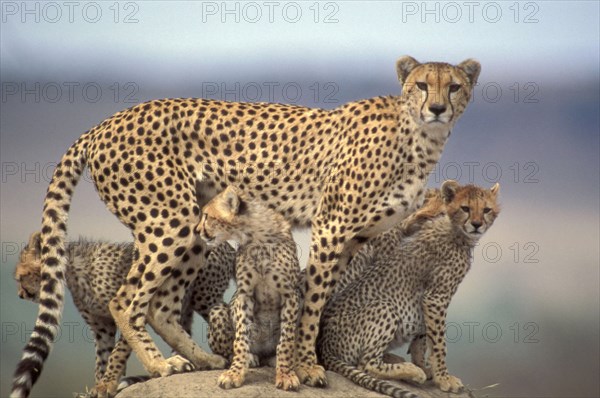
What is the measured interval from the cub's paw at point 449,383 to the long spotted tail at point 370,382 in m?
0.35

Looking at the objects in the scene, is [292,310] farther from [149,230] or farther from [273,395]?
[149,230]

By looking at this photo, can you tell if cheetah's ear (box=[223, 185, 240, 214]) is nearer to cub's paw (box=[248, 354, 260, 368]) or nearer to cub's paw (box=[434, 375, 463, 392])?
cub's paw (box=[248, 354, 260, 368])

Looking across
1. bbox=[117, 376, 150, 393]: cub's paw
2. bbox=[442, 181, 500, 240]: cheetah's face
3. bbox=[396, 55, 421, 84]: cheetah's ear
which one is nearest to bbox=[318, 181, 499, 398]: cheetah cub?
bbox=[442, 181, 500, 240]: cheetah's face

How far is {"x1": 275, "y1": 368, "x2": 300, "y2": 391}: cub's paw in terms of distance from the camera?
546 centimetres

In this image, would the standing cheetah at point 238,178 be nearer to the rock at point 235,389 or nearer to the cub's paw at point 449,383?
the rock at point 235,389

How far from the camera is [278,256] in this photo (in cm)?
551

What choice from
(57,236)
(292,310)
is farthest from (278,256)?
(57,236)

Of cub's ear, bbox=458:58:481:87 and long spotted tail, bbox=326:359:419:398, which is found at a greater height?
cub's ear, bbox=458:58:481:87

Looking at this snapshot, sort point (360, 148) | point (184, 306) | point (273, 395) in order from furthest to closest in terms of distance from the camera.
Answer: point (184, 306) < point (360, 148) < point (273, 395)

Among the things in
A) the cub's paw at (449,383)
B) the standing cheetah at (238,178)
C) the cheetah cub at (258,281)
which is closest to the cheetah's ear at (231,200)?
the cheetah cub at (258,281)

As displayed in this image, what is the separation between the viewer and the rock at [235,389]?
17.8 ft

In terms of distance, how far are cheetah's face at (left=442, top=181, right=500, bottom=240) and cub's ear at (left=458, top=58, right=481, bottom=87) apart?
0.60m

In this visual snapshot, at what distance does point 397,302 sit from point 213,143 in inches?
51.4

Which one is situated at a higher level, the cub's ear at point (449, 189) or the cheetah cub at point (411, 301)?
the cub's ear at point (449, 189)
